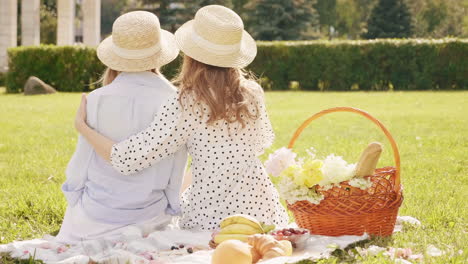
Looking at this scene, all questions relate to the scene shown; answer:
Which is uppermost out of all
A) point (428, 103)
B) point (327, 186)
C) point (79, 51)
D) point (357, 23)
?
point (327, 186)

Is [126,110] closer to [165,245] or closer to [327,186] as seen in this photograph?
[165,245]

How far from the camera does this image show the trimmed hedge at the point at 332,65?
2098 centimetres

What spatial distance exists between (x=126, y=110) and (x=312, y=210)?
1.30 metres

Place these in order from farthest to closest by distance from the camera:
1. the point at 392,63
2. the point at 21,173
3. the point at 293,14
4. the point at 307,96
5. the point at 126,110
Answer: the point at 293,14 < the point at 392,63 < the point at 307,96 < the point at 21,173 < the point at 126,110

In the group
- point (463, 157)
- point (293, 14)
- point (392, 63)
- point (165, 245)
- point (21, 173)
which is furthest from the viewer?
point (293, 14)

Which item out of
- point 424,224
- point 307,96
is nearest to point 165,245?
point 424,224

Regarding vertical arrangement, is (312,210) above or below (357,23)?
above

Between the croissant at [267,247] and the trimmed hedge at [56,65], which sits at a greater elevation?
the croissant at [267,247]

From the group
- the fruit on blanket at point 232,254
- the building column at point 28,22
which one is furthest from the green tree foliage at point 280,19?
the fruit on blanket at point 232,254

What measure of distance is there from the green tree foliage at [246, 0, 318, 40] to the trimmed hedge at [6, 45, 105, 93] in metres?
17.7

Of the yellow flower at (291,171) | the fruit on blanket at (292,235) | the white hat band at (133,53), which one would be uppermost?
the white hat band at (133,53)

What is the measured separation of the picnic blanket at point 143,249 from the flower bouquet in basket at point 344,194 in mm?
89

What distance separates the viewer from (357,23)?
53406 millimetres

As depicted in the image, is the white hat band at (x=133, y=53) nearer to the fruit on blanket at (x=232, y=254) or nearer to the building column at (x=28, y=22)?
the fruit on blanket at (x=232, y=254)
